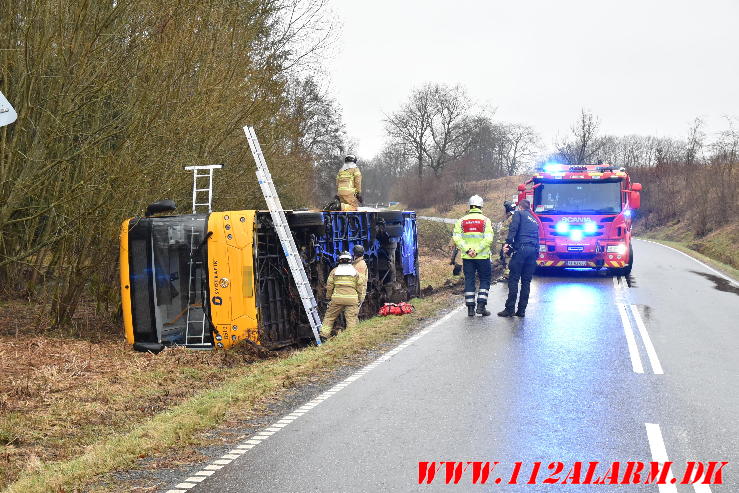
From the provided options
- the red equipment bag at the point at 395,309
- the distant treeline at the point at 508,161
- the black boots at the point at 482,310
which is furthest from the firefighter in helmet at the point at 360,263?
the distant treeline at the point at 508,161

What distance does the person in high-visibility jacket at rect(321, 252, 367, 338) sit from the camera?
1155 cm

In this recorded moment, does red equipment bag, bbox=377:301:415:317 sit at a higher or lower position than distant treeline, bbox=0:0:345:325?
lower

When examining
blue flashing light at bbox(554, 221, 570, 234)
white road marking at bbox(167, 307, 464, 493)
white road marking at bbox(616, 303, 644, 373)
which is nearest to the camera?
white road marking at bbox(167, 307, 464, 493)

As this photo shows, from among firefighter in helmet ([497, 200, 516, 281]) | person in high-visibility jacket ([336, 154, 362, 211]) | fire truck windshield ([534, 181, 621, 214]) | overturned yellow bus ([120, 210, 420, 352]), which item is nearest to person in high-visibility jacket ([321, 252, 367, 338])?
overturned yellow bus ([120, 210, 420, 352])

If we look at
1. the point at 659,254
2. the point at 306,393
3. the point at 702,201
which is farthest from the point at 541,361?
the point at 702,201

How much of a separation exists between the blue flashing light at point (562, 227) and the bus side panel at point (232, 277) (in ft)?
34.0

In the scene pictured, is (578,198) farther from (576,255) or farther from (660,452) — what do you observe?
(660,452)

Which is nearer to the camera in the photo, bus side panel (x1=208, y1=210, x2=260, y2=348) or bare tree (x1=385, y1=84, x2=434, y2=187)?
bus side panel (x1=208, y1=210, x2=260, y2=348)

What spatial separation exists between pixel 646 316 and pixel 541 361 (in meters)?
4.59

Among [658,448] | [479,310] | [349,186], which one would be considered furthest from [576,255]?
[658,448]

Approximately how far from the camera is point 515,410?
22.3 ft

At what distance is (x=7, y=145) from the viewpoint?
10508 mm

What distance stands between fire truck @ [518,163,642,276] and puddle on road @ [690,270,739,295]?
2156mm

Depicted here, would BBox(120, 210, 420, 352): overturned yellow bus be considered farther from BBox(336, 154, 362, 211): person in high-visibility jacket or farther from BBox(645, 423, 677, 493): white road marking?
BBox(645, 423, 677, 493): white road marking
